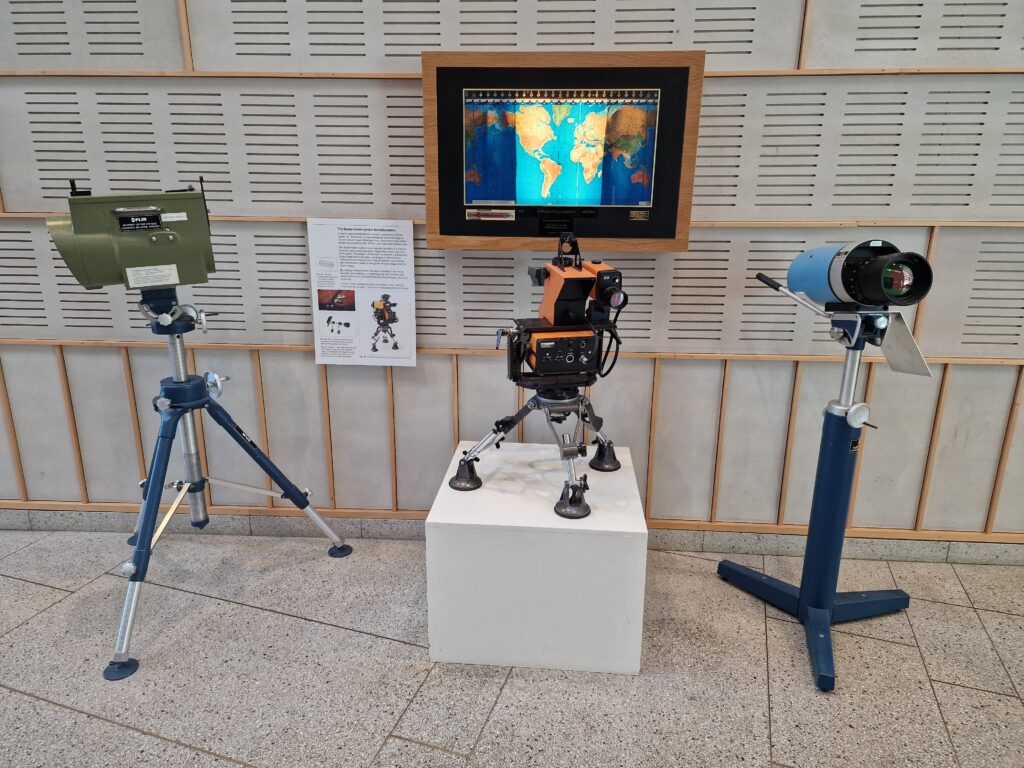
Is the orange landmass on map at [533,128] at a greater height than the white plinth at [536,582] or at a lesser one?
greater

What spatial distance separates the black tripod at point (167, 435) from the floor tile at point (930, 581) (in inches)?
121

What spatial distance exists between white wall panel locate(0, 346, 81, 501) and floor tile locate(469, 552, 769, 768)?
259cm

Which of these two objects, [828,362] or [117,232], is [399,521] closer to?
[117,232]

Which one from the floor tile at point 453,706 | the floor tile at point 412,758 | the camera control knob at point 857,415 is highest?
the camera control knob at point 857,415

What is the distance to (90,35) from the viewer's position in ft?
8.91

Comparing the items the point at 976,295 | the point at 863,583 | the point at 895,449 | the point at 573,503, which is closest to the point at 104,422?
the point at 573,503

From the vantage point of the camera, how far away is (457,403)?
10.0 feet

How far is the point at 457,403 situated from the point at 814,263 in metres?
1.65

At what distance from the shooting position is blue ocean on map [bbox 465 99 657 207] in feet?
8.52

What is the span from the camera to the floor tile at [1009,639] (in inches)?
93.0

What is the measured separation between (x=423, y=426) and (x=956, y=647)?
2.43 metres

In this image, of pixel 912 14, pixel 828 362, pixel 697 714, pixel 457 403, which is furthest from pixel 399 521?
pixel 912 14

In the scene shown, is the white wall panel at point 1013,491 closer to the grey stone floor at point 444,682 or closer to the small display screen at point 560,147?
the grey stone floor at point 444,682

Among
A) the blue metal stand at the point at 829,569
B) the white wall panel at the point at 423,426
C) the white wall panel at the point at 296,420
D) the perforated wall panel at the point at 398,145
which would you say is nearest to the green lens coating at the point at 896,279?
the blue metal stand at the point at 829,569
